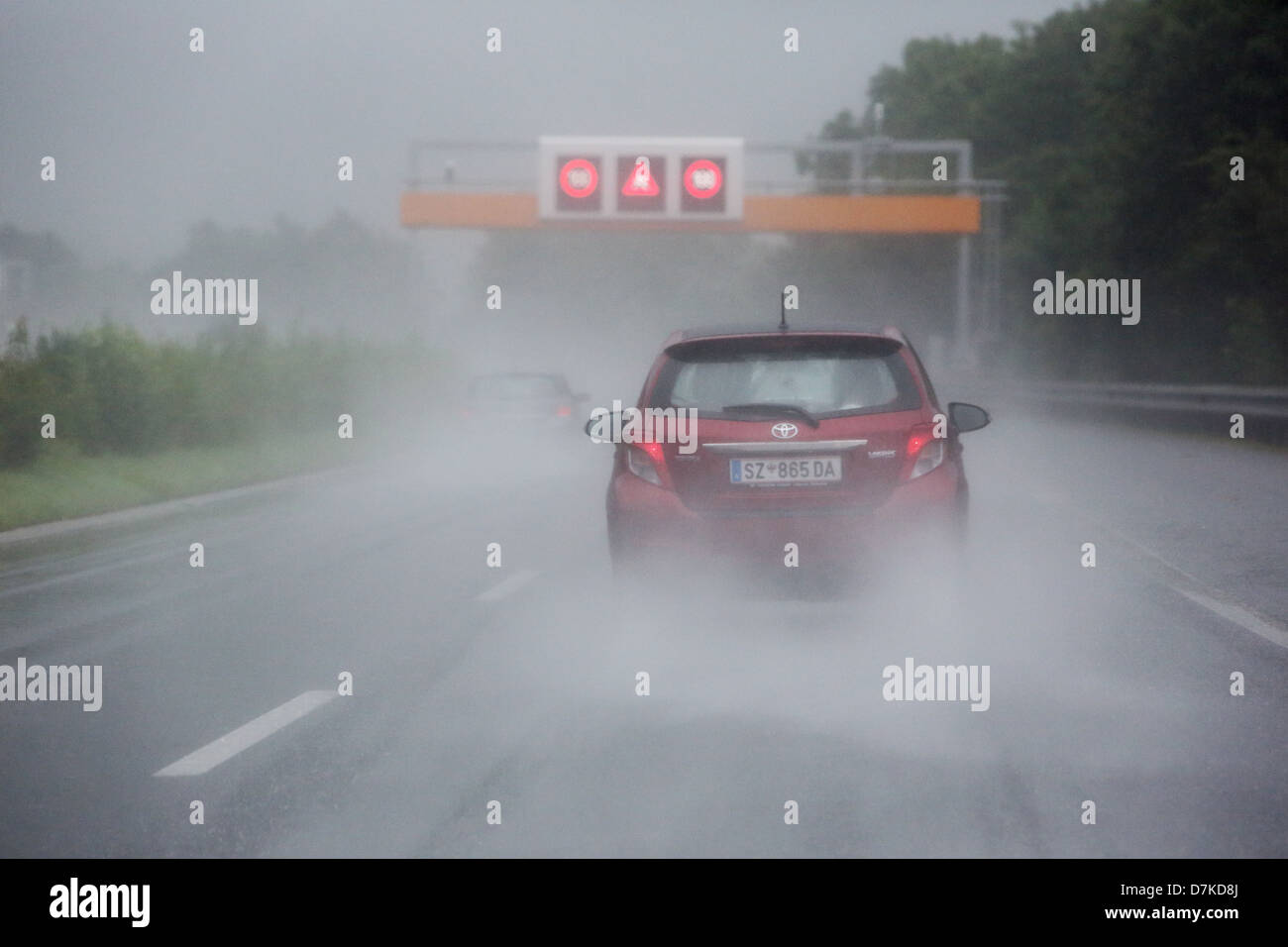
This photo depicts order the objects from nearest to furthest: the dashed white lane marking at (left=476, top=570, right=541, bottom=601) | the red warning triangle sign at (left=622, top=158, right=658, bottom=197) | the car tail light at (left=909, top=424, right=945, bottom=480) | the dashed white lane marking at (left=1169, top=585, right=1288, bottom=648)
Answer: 1. the car tail light at (left=909, top=424, right=945, bottom=480)
2. the dashed white lane marking at (left=1169, top=585, right=1288, bottom=648)
3. the dashed white lane marking at (left=476, top=570, right=541, bottom=601)
4. the red warning triangle sign at (left=622, top=158, right=658, bottom=197)

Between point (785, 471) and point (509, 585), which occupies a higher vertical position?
point (785, 471)

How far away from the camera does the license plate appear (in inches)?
327

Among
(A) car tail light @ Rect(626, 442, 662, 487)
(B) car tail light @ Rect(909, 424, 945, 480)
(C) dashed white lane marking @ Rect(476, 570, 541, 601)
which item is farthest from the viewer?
(C) dashed white lane marking @ Rect(476, 570, 541, 601)

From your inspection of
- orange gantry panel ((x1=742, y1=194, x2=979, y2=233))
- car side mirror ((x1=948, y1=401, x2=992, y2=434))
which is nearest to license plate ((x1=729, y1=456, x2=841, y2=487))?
car side mirror ((x1=948, y1=401, x2=992, y2=434))

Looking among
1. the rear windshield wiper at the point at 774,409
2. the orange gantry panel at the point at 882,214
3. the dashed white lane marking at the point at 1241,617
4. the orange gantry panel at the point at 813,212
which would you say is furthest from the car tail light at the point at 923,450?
the orange gantry panel at the point at 882,214

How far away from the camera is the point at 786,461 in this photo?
8328 mm

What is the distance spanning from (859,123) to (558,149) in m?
61.7

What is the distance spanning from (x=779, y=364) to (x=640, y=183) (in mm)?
27714

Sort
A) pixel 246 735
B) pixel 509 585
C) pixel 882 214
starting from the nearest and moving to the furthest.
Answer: pixel 246 735
pixel 509 585
pixel 882 214

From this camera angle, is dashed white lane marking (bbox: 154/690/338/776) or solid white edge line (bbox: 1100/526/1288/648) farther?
solid white edge line (bbox: 1100/526/1288/648)

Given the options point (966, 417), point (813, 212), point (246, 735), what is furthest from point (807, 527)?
point (813, 212)

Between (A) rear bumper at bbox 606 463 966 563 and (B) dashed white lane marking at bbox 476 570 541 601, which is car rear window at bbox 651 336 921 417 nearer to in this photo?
(A) rear bumper at bbox 606 463 966 563

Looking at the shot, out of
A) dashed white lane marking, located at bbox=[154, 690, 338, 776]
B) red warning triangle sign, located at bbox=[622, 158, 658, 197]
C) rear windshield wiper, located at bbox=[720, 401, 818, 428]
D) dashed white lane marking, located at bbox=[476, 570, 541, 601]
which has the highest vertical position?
red warning triangle sign, located at bbox=[622, 158, 658, 197]

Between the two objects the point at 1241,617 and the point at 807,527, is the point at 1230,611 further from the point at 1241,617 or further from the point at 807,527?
the point at 807,527
